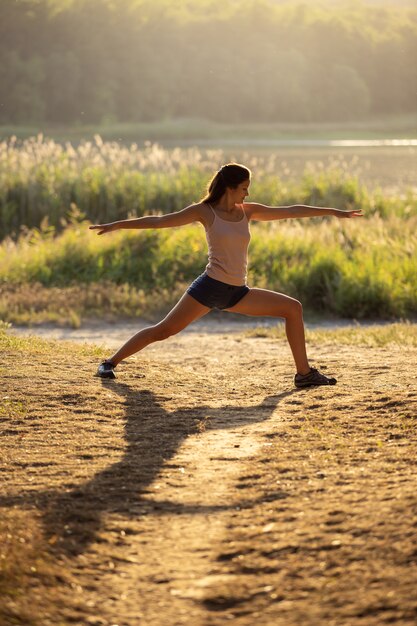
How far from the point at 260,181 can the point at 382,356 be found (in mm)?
12724

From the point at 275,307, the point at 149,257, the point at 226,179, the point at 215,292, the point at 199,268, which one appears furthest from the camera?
the point at 149,257

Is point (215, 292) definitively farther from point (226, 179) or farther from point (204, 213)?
point (226, 179)

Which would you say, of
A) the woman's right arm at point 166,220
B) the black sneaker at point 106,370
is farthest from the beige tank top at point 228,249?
the black sneaker at point 106,370

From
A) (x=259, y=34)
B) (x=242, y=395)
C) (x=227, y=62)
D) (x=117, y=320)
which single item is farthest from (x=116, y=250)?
(x=259, y=34)

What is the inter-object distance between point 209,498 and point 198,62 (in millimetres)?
75952

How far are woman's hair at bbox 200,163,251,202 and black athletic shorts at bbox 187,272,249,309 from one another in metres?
0.51

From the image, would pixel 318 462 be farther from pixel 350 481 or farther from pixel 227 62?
pixel 227 62

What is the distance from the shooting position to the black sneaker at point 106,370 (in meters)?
7.95

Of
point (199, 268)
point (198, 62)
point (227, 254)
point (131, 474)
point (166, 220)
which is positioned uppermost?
point (198, 62)

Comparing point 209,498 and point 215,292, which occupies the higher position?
point 215,292

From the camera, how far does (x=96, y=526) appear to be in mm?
4754

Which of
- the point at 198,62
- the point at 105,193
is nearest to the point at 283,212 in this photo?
the point at 105,193

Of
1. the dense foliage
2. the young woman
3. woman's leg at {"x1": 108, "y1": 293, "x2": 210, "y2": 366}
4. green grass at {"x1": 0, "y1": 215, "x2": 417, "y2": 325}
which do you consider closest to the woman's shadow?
woman's leg at {"x1": 108, "y1": 293, "x2": 210, "y2": 366}

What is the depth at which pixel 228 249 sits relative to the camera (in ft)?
23.7
